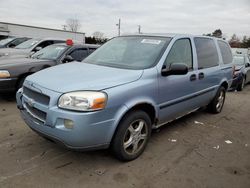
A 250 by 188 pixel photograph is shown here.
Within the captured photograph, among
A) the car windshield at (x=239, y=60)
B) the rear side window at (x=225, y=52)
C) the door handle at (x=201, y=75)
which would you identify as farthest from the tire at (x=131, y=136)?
the car windshield at (x=239, y=60)

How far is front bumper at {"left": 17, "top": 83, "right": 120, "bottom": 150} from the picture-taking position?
2.76 m

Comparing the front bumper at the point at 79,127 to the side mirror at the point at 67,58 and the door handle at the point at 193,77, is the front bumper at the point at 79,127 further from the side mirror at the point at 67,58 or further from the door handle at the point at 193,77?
the side mirror at the point at 67,58

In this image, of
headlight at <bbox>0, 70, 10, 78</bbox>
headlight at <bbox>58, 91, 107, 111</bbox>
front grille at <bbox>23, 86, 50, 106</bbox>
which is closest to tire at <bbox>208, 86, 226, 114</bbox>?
headlight at <bbox>58, 91, 107, 111</bbox>

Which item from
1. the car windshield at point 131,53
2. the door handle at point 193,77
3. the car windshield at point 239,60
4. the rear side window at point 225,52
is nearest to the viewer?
the car windshield at point 131,53

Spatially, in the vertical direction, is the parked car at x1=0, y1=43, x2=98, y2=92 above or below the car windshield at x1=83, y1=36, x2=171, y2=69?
below

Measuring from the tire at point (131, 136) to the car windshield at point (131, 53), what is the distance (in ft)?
2.42

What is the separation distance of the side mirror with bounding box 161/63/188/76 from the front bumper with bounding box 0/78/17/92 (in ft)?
12.2

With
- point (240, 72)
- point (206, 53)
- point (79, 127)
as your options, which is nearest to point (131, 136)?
point (79, 127)

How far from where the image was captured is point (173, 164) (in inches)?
136

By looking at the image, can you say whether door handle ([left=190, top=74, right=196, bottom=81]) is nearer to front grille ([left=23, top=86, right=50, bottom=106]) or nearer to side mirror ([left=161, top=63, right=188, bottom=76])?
side mirror ([left=161, top=63, right=188, bottom=76])

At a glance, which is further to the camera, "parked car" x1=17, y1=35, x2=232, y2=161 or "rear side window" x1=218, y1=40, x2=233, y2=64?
"rear side window" x1=218, y1=40, x2=233, y2=64

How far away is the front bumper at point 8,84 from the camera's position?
5602 millimetres

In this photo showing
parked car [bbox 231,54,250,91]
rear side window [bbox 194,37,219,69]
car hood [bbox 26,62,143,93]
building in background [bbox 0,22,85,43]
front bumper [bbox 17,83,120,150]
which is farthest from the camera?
building in background [bbox 0,22,85,43]

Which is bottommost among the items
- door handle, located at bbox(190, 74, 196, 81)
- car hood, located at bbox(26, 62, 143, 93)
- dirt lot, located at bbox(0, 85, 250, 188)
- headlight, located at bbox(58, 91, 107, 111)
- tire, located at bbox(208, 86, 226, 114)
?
dirt lot, located at bbox(0, 85, 250, 188)
